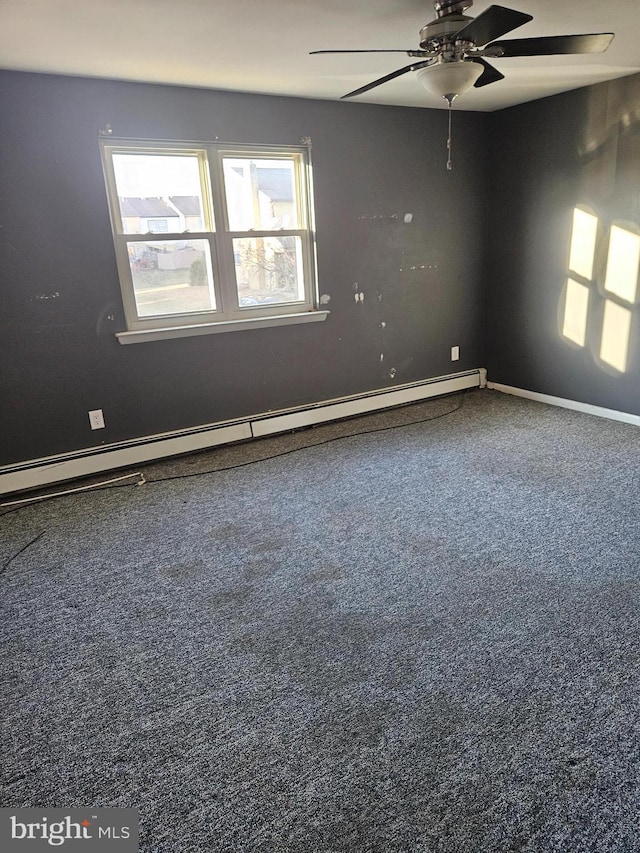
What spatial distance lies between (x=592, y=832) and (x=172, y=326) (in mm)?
3322

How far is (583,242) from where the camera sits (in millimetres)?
4195

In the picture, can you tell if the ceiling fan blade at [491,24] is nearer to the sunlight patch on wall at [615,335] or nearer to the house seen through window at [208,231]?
the house seen through window at [208,231]

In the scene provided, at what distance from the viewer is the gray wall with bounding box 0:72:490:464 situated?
10.4 ft

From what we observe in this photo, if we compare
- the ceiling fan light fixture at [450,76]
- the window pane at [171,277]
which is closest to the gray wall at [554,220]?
the ceiling fan light fixture at [450,76]

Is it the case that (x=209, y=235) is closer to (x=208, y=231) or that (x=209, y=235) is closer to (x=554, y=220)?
(x=208, y=231)

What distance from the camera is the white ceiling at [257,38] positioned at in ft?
7.43

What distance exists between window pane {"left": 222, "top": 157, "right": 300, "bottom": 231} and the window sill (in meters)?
0.63

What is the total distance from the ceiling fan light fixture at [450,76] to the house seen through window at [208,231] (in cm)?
179

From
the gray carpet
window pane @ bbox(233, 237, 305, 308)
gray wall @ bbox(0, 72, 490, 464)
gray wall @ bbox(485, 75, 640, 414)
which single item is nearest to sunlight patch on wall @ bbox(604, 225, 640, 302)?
gray wall @ bbox(485, 75, 640, 414)

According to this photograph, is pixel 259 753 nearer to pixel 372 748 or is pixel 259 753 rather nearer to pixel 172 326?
pixel 372 748

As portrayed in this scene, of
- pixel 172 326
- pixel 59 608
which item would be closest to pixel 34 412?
pixel 172 326

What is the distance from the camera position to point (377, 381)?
4.69 meters

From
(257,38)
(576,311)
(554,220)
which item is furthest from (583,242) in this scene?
(257,38)

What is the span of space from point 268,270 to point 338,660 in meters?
2.92
